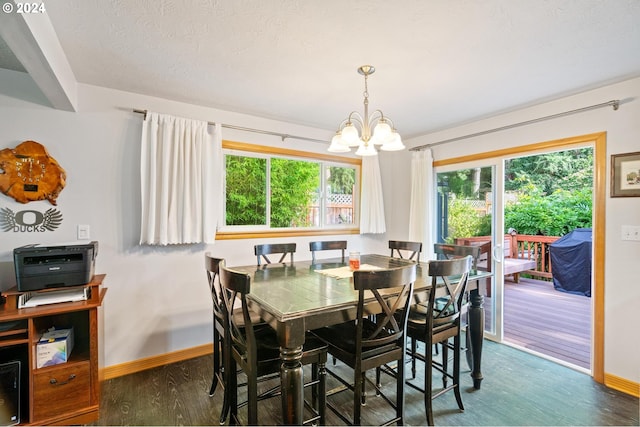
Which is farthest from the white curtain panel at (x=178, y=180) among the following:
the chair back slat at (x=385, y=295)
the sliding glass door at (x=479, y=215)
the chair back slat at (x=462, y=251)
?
the sliding glass door at (x=479, y=215)

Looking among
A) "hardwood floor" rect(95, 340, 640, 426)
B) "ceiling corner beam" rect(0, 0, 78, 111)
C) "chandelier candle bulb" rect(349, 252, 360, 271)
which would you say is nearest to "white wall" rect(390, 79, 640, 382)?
"hardwood floor" rect(95, 340, 640, 426)

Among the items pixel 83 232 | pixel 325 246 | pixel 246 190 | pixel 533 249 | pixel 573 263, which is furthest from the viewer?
pixel 533 249

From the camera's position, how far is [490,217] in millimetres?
3279

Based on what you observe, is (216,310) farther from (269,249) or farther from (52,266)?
(52,266)

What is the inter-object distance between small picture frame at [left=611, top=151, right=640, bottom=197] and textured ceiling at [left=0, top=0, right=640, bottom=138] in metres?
0.60

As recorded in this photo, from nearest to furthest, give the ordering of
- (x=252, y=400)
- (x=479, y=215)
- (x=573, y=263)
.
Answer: (x=252, y=400), (x=479, y=215), (x=573, y=263)

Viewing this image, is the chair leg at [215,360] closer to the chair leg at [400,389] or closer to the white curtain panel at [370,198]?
the chair leg at [400,389]

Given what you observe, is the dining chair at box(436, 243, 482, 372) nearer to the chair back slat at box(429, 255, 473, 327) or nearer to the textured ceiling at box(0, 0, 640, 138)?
the chair back slat at box(429, 255, 473, 327)

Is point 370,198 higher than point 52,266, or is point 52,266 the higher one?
point 370,198

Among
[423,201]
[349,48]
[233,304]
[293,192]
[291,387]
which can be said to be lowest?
[291,387]

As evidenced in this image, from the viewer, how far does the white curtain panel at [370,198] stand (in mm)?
3984

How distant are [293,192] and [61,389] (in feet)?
8.41

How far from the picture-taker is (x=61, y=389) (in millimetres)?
1907

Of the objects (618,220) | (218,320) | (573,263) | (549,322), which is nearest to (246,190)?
(218,320)
